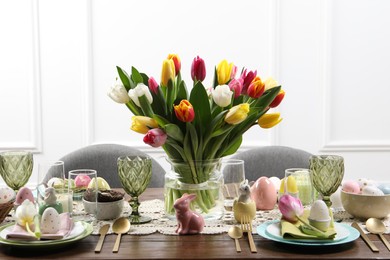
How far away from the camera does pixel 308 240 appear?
1.25 meters

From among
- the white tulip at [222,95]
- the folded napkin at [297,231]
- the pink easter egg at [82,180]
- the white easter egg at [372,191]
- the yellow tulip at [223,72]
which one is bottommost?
the folded napkin at [297,231]

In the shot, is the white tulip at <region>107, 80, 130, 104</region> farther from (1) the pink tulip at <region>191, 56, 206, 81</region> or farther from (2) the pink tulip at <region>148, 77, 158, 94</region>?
(1) the pink tulip at <region>191, 56, 206, 81</region>

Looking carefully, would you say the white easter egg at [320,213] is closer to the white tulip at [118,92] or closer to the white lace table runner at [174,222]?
the white lace table runner at [174,222]

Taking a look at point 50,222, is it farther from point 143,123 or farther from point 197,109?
point 197,109

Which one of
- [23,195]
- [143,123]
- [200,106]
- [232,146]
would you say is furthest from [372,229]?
[23,195]

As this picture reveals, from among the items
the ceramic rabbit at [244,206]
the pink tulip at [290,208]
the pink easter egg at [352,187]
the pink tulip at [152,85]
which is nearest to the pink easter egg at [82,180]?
the pink tulip at [152,85]

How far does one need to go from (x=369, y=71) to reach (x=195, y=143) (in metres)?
2.03

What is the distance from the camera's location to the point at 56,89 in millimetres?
3131

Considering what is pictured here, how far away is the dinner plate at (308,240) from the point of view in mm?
1239

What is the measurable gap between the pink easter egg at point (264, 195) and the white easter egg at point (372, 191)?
26cm

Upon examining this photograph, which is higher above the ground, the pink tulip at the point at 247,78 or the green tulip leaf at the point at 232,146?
the pink tulip at the point at 247,78

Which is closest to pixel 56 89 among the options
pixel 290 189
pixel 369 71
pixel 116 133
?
pixel 116 133

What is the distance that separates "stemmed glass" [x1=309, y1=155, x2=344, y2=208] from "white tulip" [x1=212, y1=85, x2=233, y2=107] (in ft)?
1.01

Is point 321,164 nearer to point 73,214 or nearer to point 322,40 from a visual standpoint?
point 73,214
